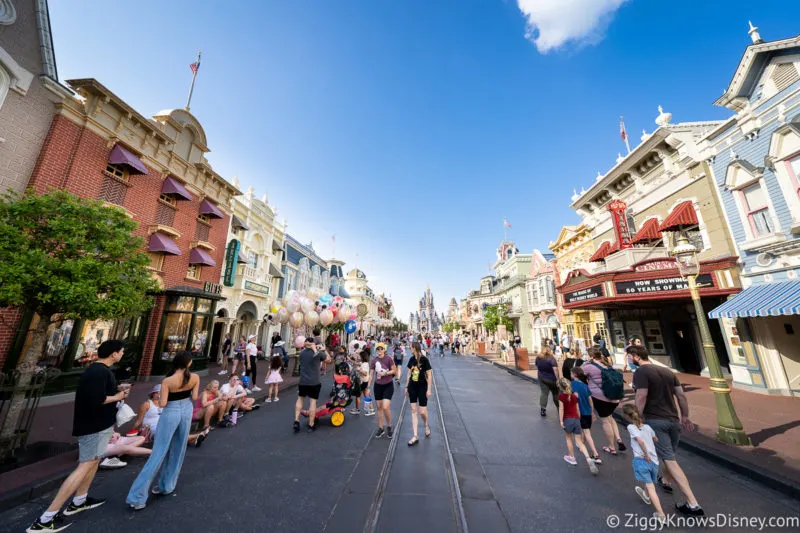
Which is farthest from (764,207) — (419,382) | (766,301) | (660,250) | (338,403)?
(338,403)

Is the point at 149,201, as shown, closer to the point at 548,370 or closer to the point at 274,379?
the point at 274,379

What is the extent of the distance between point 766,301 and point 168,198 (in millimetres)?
22851

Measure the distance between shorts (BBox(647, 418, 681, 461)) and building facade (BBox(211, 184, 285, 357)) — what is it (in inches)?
745

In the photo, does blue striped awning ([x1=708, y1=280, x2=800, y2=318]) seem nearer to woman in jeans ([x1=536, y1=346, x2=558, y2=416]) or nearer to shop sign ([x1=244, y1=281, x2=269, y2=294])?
woman in jeans ([x1=536, y1=346, x2=558, y2=416])

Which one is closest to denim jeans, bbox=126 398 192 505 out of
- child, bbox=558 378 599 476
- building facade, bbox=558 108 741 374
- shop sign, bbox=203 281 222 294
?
child, bbox=558 378 599 476

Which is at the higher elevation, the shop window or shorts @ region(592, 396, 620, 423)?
the shop window

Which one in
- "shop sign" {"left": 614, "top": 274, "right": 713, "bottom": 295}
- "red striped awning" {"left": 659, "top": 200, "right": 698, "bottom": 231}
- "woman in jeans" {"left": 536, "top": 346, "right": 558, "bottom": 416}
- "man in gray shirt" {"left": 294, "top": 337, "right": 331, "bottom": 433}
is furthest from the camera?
"red striped awning" {"left": 659, "top": 200, "right": 698, "bottom": 231}

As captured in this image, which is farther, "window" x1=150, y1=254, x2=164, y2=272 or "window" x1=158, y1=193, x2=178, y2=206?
"window" x1=158, y1=193, x2=178, y2=206

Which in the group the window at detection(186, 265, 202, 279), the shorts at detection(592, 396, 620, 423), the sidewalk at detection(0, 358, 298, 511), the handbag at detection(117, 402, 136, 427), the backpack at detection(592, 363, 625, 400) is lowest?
the sidewalk at detection(0, 358, 298, 511)

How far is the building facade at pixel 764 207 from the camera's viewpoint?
863cm

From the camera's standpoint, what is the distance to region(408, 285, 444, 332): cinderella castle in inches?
5045

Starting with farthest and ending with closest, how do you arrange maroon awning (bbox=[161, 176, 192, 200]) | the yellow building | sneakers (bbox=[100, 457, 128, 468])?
1. the yellow building
2. maroon awning (bbox=[161, 176, 192, 200])
3. sneakers (bbox=[100, 457, 128, 468])

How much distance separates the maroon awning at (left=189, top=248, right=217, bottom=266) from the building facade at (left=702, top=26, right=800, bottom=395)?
2090 cm

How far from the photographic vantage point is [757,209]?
9.58 m
